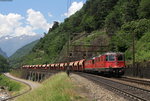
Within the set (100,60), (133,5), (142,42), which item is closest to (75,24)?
(133,5)

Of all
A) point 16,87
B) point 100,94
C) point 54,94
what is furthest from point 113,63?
point 16,87

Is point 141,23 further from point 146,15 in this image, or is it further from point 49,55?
point 49,55

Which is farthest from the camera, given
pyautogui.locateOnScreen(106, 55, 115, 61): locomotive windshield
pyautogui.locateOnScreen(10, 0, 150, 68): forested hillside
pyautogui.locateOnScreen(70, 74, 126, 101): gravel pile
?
pyautogui.locateOnScreen(10, 0, 150, 68): forested hillside

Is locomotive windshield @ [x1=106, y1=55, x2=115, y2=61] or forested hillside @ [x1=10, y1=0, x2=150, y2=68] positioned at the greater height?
forested hillside @ [x1=10, y1=0, x2=150, y2=68]

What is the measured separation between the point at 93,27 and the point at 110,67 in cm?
8784

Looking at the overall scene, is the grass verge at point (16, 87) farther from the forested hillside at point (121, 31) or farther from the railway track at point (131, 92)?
the railway track at point (131, 92)

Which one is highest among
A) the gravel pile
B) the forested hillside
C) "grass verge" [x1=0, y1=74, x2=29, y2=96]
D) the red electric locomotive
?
the forested hillside

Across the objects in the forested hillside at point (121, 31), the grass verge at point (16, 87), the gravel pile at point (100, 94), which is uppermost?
the forested hillside at point (121, 31)

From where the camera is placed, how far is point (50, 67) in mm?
105875

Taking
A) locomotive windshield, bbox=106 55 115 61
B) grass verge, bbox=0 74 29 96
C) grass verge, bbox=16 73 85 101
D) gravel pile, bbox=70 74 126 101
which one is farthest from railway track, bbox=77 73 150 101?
grass verge, bbox=0 74 29 96

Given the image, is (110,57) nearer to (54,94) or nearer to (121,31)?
(54,94)

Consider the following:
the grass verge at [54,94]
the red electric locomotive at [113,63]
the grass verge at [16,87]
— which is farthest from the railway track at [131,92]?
the grass verge at [16,87]

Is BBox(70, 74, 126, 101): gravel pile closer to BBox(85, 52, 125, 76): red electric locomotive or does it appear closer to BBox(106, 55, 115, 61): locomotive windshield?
BBox(85, 52, 125, 76): red electric locomotive

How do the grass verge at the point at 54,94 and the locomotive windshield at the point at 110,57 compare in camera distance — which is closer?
the grass verge at the point at 54,94
